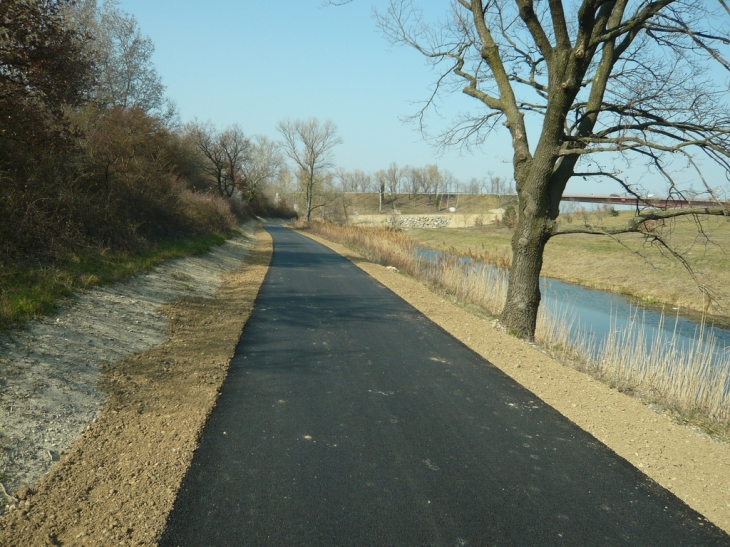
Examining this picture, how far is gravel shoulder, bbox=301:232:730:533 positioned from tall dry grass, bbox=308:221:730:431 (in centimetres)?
69

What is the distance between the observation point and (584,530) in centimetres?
369

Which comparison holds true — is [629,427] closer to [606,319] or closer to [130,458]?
[130,458]

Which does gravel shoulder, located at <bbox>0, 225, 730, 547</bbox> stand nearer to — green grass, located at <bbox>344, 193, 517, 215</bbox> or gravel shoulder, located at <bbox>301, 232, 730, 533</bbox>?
gravel shoulder, located at <bbox>301, 232, 730, 533</bbox>

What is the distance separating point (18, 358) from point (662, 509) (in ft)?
20.7

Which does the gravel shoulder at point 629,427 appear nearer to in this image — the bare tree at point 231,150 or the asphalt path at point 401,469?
the asphalt path at point 401,469

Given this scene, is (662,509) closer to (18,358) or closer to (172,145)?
(18,358)

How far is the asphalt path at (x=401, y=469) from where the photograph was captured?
3604mm

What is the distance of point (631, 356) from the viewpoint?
8.59m

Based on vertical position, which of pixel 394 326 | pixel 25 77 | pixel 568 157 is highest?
pixel 25 77

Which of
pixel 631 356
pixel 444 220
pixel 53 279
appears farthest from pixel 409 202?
pixel 53 279

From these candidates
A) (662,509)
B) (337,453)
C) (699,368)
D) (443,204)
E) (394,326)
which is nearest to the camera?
(662,509)

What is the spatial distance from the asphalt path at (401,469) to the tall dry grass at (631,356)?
2224 mm

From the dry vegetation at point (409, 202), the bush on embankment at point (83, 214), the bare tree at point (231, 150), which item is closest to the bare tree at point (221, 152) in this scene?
the bare tree at point (231, 150)

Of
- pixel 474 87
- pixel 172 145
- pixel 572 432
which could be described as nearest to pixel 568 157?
pixel 474 87
